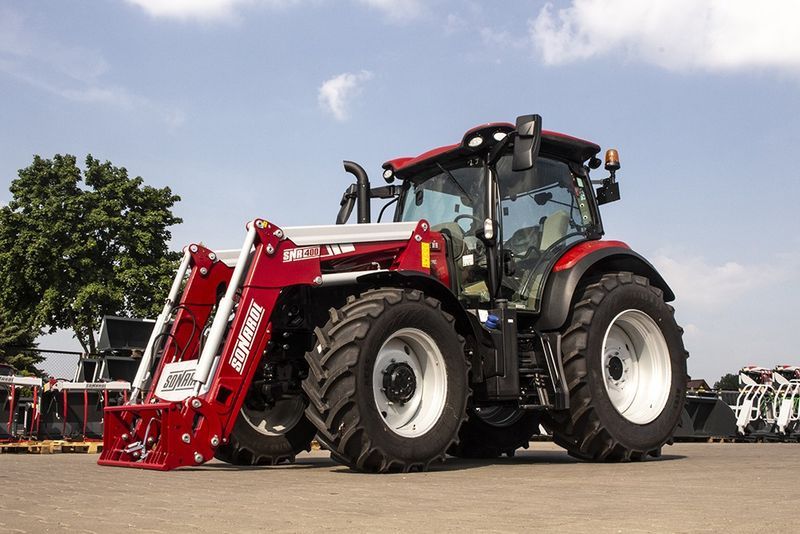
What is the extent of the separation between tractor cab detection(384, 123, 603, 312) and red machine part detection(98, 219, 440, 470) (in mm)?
339

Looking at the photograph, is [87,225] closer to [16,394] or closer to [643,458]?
[16,394]

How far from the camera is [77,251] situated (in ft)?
103

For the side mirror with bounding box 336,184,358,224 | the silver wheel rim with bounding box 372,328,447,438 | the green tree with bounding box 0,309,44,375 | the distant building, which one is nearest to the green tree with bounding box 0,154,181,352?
the green tree with bounding box 0,309,44,375

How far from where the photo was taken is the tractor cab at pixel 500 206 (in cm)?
804

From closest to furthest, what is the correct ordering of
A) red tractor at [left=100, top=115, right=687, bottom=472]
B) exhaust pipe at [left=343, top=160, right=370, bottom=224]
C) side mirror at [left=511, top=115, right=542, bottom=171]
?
red tractor at [left=100, top=115, right=687, bottom=472]
side mirror at [left=511, top=115, right=542, bottom=171]
exhaust pipe at [left=343, top=160, right=370, bottom=224]

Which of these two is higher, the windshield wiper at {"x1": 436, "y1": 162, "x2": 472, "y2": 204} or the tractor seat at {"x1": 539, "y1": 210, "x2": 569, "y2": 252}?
the windshield wiper at {"x1": 436, "y1": 162, "x2": 472, "y2": 204}

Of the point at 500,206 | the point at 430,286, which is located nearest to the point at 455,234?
the point at 500,206

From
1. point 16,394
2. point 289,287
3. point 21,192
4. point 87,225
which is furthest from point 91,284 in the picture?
point 289,287

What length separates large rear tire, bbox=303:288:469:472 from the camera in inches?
248

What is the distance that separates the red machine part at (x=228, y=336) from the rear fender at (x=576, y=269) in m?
0.97

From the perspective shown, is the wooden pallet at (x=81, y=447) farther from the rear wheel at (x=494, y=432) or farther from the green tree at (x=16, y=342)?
the green tree at (x=16, y=342)

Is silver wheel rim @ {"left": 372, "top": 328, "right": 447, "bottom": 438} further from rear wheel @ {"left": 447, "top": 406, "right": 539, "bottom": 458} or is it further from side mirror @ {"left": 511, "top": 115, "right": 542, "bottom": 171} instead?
rear wheel @ {"left": 447, "top": 406, "right": 539, "bottom": 458}

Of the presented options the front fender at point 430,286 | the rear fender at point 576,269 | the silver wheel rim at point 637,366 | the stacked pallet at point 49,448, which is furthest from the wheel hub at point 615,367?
the stacked pallet at point 49,448

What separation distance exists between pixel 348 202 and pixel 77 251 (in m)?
24.6
